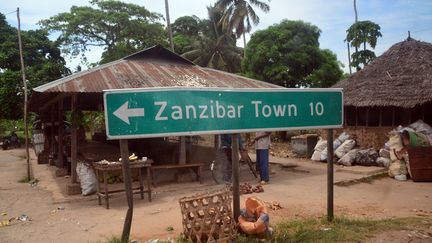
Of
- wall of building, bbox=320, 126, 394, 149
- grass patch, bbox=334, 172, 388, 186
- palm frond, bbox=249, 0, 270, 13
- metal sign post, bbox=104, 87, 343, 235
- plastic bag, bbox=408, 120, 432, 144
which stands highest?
palm frond, bbox=249, 0, 270, 13

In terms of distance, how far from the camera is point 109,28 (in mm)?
25828

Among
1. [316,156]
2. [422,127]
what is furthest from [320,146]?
[422,127]

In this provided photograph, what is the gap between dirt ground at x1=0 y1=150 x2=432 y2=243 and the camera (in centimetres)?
556

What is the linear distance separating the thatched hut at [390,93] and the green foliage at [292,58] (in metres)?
4.18

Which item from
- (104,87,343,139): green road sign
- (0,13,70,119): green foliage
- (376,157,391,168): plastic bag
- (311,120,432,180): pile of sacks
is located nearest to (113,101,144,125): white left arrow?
(104,87,343,139): green road sign

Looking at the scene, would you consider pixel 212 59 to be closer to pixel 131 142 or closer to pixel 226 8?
pixel 226 8

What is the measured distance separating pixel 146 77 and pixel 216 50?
74.3 ft

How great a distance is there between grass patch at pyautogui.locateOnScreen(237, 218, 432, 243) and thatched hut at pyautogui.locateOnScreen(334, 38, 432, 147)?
320 inches

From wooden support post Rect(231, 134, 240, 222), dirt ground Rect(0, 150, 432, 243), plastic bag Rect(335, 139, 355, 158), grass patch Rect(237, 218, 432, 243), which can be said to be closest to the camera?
wooden support post Rect(231, 134, 240, 222)

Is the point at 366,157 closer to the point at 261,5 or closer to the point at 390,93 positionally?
the point at 390,93

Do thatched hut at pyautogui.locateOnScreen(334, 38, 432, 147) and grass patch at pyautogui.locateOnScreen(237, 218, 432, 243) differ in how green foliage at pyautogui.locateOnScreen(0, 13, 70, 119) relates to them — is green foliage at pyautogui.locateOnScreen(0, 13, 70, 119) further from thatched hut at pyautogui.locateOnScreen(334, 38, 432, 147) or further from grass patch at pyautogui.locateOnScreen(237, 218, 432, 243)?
grass patch at pyautogui.locateOnScreen(237, 218, 432, 243)

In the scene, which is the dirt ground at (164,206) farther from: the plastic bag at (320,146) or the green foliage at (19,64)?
the green foliage at (19,64)

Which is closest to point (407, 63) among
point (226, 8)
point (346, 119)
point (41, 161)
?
point (346, 119)

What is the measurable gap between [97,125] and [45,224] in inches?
891
